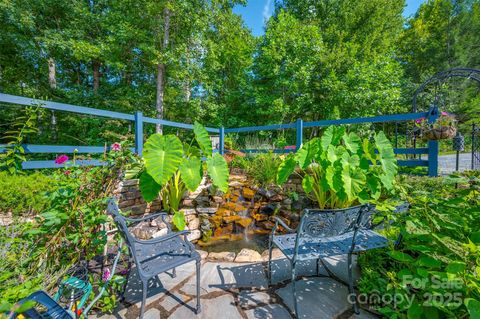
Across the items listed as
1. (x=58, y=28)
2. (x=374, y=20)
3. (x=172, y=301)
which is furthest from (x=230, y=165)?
(x=374, y=20)

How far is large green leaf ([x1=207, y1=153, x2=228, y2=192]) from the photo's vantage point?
2.48 metres

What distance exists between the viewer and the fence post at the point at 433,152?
262 centimetres

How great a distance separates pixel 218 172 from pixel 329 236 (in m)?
1.54

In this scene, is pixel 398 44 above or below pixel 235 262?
above

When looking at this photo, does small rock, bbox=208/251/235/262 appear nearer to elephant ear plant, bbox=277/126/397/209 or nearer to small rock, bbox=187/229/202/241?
small rock, bbox=187/229/202/241

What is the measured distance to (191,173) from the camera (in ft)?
7.45

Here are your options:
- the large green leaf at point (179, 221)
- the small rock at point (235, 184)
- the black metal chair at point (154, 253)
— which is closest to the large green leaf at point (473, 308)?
the black metal chair at point (154, 253)

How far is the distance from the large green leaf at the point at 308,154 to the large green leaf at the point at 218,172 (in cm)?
94

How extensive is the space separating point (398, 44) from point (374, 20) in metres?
4.86

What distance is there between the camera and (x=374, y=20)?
9.24 metres

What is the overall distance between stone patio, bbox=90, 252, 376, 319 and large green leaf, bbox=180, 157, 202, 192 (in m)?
0.83

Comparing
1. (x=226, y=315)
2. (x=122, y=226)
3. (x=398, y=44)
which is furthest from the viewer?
(x=398, y=44)

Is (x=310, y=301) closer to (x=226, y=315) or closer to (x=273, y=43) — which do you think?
(x=226, y=315)

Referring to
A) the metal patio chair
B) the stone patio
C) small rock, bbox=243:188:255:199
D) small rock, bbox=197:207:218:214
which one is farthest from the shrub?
small rock, bbox=243:188:255:199
